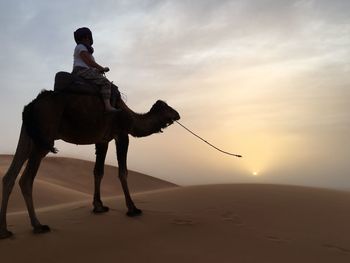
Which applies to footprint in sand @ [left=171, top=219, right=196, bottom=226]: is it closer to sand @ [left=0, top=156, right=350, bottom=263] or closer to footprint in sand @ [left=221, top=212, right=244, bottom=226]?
sand @ [left=0, top=156, right=350, bottom=263]

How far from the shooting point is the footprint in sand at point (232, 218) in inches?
306

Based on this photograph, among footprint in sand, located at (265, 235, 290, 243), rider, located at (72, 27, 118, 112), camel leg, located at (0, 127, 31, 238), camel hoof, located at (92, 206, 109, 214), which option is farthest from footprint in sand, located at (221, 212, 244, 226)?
camel leg, located at (0, 127, 31, 238)

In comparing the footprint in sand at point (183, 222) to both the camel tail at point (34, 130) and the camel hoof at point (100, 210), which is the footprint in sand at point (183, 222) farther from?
the camel tail at point (34, 130)

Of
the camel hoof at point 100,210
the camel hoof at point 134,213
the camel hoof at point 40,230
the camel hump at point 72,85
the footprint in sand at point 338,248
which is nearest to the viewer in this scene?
the footprint in sand at point 338,248

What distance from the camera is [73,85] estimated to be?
809 centimetres

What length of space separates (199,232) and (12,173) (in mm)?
3292

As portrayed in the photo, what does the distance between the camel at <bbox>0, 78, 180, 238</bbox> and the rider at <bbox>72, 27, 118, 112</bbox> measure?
204 millimetres

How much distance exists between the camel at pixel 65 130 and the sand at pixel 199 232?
630 mm

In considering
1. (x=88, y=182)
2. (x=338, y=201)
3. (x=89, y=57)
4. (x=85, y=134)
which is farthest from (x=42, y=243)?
(x=88, y=182)

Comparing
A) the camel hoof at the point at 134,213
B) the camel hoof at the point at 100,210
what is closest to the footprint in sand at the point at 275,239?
the camel hoof at the point at 134,213

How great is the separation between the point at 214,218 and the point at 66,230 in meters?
2.64

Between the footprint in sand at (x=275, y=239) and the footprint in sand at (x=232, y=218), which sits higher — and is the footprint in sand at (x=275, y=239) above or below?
below

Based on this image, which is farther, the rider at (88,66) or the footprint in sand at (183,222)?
the rider at (88,66)

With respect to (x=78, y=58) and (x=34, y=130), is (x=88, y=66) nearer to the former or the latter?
(x=78, y=58)
